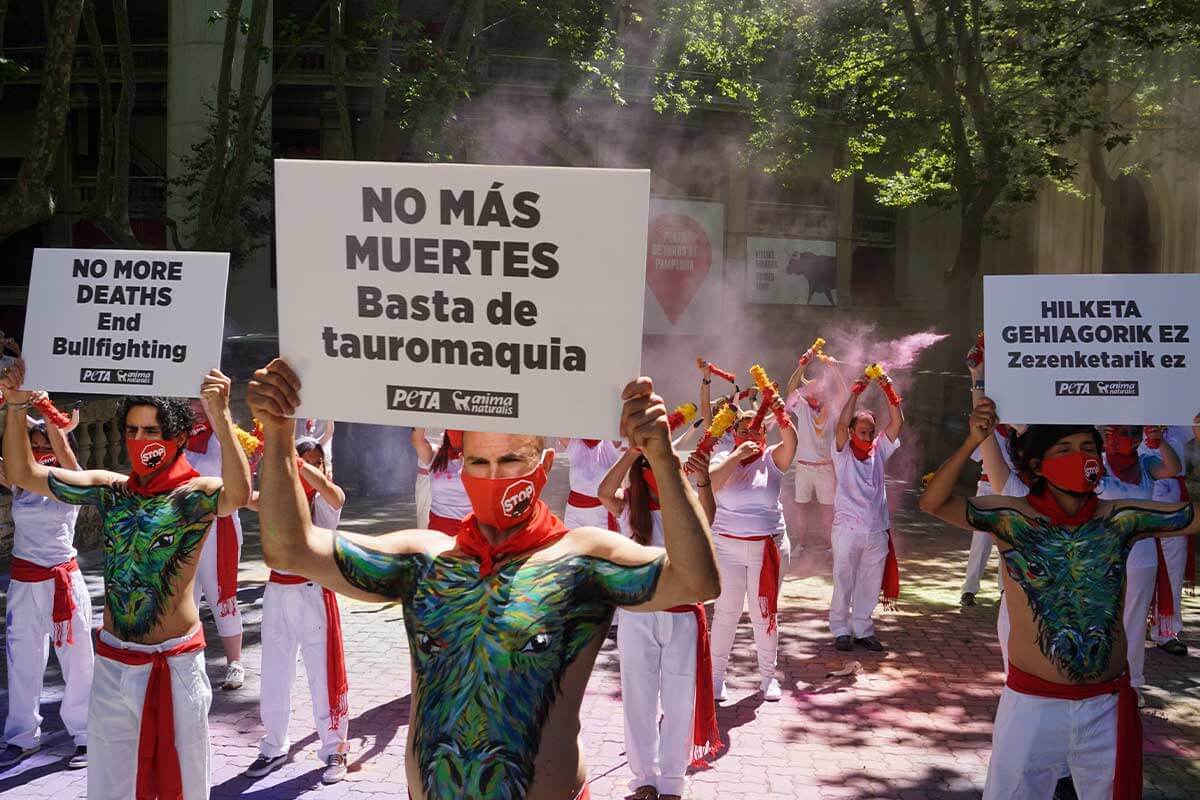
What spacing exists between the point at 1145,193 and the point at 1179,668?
23078 millimetres

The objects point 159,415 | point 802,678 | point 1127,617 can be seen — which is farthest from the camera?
point 802,678

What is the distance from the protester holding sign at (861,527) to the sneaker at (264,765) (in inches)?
186

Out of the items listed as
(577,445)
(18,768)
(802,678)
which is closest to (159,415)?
(18,768)

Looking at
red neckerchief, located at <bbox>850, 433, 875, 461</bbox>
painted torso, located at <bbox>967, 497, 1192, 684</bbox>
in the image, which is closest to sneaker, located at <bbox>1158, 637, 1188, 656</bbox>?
red neckerchief, located at <bbox>850, 433, 875, 461</bbox>

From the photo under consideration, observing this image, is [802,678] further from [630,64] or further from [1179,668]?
[630,64]

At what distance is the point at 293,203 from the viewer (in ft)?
11.1

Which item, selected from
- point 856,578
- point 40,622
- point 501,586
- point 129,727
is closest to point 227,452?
point 129,727

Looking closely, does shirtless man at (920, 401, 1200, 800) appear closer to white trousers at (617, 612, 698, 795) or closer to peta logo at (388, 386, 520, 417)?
white trousers at (617, 612, 698, 795)

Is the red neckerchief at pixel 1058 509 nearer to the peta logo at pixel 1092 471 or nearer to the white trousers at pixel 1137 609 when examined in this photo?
the peta logo at pixel 1092 471

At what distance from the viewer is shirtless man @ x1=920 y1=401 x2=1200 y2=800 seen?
4758mm

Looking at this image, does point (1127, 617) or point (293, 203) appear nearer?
point (293, 203)

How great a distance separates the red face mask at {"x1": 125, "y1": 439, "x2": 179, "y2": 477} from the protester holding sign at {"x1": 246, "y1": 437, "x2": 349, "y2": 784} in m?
1.46

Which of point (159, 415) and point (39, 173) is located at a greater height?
point (39, 173)

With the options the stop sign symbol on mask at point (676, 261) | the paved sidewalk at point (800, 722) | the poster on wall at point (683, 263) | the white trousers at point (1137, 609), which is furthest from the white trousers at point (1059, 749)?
the stop sign symbol on mask at point (676, 261)
